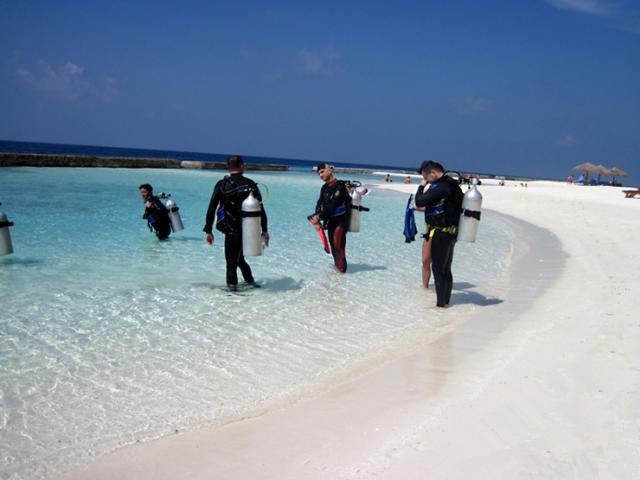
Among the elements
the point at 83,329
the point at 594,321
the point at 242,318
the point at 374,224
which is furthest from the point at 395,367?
the point at 374,224

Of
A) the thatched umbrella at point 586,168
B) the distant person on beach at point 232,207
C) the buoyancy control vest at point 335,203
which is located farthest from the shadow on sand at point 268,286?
the thatched umbrella at point 586,168

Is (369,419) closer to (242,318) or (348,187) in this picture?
(242,318)

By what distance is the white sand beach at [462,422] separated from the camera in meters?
2.71

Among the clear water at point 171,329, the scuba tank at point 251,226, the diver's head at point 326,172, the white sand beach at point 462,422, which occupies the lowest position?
the clear water at point 171,329

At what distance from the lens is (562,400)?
348cm

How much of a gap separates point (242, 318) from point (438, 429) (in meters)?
2.95

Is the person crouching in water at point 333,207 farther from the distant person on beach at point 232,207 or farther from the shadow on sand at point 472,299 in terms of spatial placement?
the shadow on sand at point 472,299

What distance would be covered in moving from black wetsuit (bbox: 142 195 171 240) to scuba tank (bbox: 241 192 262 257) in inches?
167

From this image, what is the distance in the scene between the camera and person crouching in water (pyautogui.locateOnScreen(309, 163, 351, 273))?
7637 millimetres

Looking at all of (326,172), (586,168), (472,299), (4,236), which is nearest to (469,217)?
(472,299)

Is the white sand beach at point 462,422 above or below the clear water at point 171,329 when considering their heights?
above

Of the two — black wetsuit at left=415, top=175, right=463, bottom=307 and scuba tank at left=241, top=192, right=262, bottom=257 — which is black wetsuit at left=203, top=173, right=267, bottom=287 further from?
black wetsuit at left=415, top=175, right=463, bottom=307

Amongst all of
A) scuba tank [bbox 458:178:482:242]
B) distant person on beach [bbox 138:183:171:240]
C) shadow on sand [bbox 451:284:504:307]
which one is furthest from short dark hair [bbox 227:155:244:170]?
distant person on beach [bbox 138:183:171:240]

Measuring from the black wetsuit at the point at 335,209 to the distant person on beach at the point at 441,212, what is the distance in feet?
5.38
